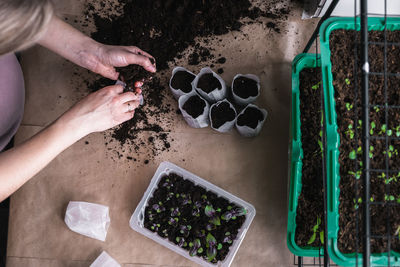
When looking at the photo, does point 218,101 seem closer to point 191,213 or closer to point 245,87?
point 245,87

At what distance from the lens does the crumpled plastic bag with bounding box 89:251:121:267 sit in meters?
1.20

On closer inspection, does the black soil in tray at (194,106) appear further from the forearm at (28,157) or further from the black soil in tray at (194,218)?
the forearm at (28,157)

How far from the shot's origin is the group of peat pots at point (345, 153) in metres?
0.89

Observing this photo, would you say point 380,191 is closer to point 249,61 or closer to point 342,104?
point 342,104

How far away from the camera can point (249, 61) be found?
4.28 ft

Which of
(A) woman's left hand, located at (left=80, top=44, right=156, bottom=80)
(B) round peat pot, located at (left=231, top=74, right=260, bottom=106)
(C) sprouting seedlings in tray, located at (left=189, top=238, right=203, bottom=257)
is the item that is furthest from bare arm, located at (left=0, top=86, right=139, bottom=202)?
(C) sprouting seedlings in tray, located at (left=189, top=238, right=203, bottom=257)

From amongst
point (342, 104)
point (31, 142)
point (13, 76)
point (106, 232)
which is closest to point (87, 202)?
point (106, 232)

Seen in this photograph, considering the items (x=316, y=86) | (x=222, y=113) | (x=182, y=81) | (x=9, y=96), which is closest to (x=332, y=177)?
(x=316, y=86)

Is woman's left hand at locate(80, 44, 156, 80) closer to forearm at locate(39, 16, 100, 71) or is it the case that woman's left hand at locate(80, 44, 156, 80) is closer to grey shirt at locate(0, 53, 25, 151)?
forearm at locate(39, 16, 100, 71)

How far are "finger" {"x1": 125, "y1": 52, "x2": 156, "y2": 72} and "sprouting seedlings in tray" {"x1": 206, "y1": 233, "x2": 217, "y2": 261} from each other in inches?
25.2

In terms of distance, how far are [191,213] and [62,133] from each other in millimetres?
522

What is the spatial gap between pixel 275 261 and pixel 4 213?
1.13 meters

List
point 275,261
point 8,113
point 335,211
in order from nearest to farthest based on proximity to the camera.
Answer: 1. point 335,211
2. point 8,113
3. point 275,261

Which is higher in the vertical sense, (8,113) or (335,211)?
(8,113)
